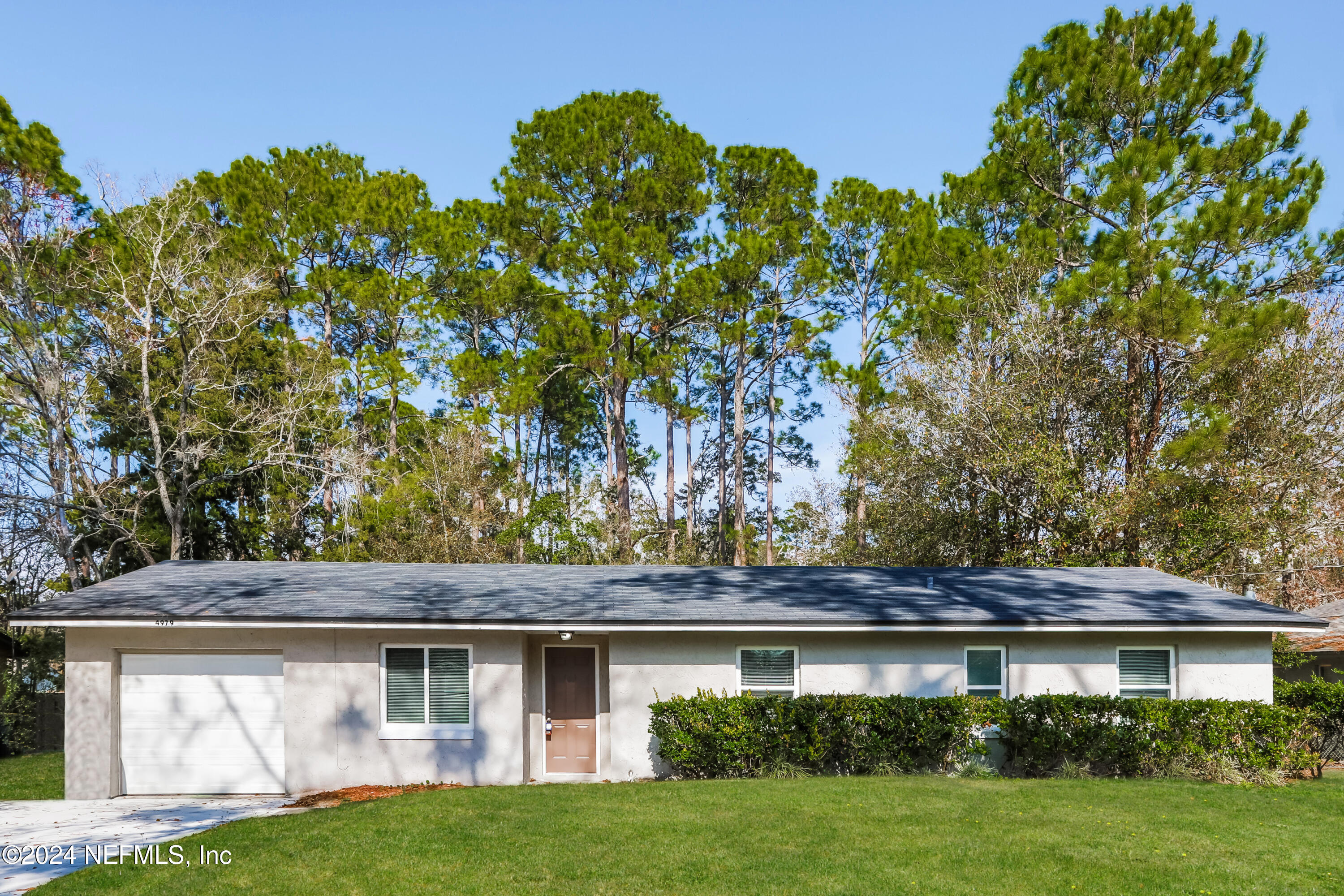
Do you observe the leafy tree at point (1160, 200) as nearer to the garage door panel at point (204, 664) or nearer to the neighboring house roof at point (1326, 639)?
the neighboring house roof at point (1326, 639)

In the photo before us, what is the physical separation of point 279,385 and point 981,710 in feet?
73.5

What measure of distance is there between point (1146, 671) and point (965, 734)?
11.0ft

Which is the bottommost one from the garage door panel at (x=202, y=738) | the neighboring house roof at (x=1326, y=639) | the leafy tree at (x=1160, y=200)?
the garage door panel at (x=202, y=738)

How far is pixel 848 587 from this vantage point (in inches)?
623

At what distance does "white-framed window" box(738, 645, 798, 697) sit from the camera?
1385 centimetres

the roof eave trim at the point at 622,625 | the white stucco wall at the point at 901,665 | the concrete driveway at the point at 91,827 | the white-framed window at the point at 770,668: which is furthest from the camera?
the white-framed window at the point at 770,668

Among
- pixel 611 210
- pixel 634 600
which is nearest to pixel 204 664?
pixel 634 600

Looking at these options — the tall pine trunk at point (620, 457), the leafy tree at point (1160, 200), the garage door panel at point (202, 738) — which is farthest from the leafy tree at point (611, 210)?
the garage door panel at point (202, 738)

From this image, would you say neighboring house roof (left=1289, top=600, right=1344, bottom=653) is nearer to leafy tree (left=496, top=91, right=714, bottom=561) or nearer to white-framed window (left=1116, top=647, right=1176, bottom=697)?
white-framed window (left=1116, top=647, right=1176, bottom=697)

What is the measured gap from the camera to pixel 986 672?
14.1 metres

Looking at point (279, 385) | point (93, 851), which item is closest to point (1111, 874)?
point (93, 851)

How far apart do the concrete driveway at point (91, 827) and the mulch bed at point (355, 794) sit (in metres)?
0.28

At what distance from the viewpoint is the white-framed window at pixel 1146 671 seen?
46.4ft

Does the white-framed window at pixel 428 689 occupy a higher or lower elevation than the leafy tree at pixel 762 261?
lower
